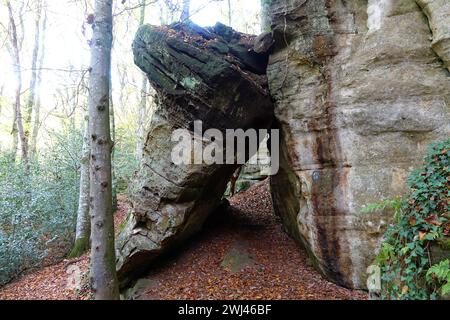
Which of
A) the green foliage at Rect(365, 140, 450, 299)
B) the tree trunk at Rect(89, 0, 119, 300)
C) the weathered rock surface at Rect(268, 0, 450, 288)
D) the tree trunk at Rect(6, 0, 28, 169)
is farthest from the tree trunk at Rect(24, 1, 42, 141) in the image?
the green foliage at Rect(365, 140, 450, 299)

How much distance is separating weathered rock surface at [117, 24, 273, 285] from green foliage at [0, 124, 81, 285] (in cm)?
331

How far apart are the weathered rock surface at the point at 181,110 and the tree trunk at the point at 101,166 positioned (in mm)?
1913

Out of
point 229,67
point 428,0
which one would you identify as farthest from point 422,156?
point 229,67

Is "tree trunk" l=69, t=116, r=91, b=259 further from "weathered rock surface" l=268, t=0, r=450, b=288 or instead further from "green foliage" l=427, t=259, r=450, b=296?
"green foliage" l=427, t=259, r=450, b=296

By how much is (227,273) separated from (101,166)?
3.54m

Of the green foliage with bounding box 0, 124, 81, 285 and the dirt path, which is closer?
the dirt path

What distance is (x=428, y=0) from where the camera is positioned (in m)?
5.26

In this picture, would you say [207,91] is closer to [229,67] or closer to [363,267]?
[229,67]

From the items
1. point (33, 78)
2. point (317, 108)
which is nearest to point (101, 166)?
point (317, 108)

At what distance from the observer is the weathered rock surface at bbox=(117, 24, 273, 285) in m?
6.16

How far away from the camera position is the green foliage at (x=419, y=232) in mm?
3822

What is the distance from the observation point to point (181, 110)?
260 inches

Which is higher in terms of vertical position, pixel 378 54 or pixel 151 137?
pixel 378 54
